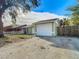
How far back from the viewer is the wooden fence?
25.5 m

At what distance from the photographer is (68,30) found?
86.3ft

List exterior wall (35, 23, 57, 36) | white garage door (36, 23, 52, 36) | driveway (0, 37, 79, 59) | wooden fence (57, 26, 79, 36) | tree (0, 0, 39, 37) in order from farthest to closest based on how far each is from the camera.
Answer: white garage door (36, 23, 52, 36) → exterior wall (35, 23, 57, 36) → wooden fence (57, 26, 79, 36) → tree (0, 0, 39, 37) → driveway (0, 37, 79, 59)

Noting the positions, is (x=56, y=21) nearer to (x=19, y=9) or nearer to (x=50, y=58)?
(x=19, y=9)

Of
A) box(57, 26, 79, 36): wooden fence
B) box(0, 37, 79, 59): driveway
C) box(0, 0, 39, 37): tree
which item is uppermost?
box(0, 0, 39, 37): tree

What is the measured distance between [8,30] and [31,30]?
10.1m

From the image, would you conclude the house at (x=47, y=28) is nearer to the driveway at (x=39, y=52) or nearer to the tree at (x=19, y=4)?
the tree at (x=19, y=4)

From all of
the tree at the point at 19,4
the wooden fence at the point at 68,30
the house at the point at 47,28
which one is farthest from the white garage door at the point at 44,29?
the tree at the point at 19,4

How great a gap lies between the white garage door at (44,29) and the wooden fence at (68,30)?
164 cm

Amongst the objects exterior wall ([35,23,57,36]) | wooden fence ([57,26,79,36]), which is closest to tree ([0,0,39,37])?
exterior wall ([35,23,57,36])

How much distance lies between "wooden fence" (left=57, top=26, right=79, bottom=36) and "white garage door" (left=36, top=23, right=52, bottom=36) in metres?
1.64

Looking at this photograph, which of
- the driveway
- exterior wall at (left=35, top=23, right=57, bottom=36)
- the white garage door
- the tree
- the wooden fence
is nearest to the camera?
the driveway

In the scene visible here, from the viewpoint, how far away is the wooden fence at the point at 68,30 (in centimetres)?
2552

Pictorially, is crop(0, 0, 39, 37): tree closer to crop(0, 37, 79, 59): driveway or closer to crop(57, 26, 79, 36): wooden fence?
crop(57, 26, 79, 36): wooden fence

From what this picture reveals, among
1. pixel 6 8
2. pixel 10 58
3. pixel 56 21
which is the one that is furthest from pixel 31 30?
pixel 10 58
